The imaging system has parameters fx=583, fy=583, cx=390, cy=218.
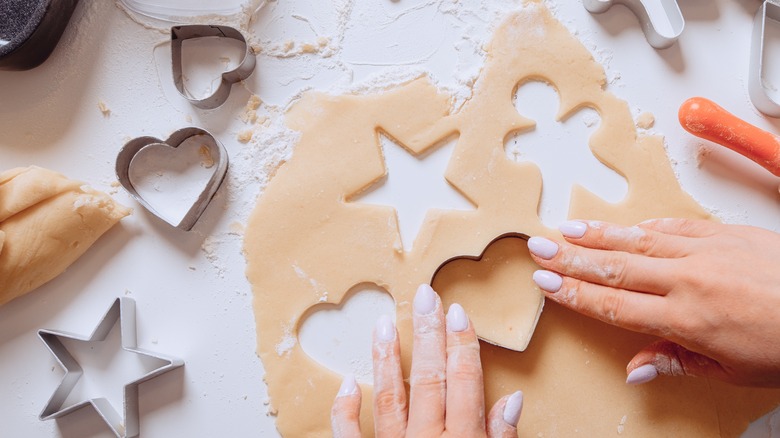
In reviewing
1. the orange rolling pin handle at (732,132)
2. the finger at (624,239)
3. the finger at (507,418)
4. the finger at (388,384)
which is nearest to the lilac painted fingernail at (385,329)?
the finger at (388,384)

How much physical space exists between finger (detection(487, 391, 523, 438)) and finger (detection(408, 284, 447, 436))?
0.12 meters

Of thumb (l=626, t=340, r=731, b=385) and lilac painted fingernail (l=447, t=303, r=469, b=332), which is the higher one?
lilac painted fingernail (l=447, t=303, r=469, b=332)

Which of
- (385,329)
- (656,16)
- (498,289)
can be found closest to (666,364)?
(498,289)

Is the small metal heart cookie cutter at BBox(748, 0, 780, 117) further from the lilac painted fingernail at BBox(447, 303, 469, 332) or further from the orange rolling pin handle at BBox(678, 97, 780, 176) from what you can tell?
the lilac painted fingernail at BBox(447, 303, 469, 332)

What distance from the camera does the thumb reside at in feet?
4.37

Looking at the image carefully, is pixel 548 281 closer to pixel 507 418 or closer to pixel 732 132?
pixel 507 418

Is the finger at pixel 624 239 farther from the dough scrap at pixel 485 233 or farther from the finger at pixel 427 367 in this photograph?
the finger at pixel 427 367

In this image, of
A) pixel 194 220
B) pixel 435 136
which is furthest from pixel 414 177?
pixel 194 220

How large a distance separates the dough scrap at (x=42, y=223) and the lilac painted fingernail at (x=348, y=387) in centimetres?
74

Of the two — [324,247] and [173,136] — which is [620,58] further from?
[173,136]

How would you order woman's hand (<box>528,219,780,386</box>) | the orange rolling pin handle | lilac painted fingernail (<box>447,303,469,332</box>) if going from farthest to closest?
the orange rolling pin handle → lilac painted fingernail (<box>447,303,469,332</box>) → woman's hand (<box>528,219,780,386</box>)

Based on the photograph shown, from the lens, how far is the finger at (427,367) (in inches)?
50.6

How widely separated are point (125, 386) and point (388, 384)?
66 cm

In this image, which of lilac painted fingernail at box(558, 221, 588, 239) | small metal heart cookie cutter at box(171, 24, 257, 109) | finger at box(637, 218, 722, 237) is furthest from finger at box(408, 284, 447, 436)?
small metal heart cookie cutter at box(171, 24, 257, 109)
